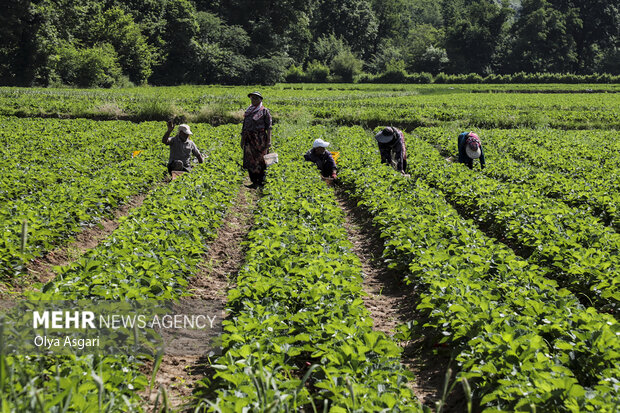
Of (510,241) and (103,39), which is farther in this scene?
(103,39)

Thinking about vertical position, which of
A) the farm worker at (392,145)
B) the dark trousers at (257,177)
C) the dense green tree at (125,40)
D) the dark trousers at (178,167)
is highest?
the dense green tree at (125,40)

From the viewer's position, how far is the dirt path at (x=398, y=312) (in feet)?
14.5

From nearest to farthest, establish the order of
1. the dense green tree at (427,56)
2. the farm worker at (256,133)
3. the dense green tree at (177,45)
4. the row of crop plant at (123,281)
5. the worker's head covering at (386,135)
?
1. the row of crop plant at (123,281)
2. the farm worker at (256,133)
3. the worker's head covering at (386,135)
4. the dense green tree at (177,45)
5. the dense green tree at (427,56)

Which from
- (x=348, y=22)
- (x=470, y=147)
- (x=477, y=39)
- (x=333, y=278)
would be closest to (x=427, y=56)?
(x=477, y=39)

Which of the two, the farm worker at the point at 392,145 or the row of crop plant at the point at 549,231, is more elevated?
the farm worker at the point at 392,145

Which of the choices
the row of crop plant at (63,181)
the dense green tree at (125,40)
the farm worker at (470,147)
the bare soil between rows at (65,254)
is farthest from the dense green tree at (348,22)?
the bare soil between rows at (65,254)

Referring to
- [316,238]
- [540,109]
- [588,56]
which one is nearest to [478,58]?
[588,56]

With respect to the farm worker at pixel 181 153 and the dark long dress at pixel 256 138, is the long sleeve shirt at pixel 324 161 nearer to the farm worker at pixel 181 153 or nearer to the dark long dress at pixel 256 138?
the dark long dress at pixel 256 138

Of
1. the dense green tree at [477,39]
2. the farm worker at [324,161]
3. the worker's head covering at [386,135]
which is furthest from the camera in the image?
the dense green tree at [477,39]

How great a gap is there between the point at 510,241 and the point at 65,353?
22.4 ft

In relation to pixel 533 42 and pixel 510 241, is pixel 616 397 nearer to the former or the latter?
pixel 510 241

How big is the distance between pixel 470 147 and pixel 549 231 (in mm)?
5503

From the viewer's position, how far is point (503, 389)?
335cm

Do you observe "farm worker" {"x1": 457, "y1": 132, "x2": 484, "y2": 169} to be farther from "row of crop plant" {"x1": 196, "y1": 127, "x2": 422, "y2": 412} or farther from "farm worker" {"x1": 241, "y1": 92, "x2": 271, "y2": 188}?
"row of crop plant" {"x1": 196, "y1": 127, "x2": 422, "y2": 412}
